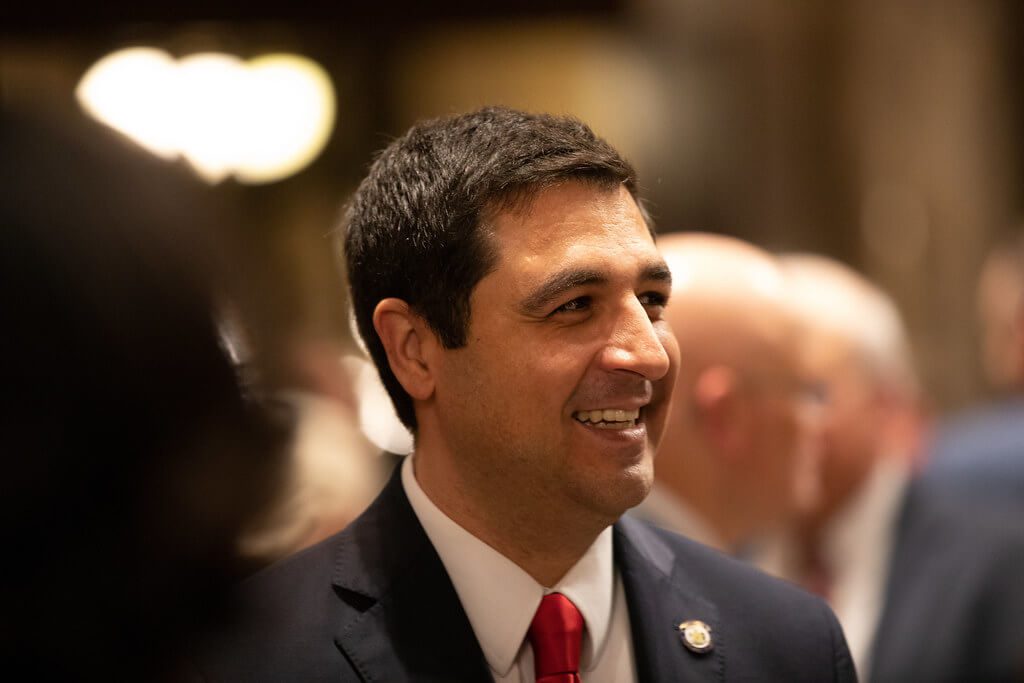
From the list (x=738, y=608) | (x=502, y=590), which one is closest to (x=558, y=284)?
(x=502, y=590)

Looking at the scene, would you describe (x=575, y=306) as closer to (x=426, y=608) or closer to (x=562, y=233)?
(x=562, y=233)

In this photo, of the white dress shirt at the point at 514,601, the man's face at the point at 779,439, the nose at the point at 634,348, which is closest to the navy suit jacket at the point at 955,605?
the man's face at the point at 779,439

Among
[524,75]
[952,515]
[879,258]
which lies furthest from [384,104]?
[952,515]

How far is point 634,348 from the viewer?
226 cm

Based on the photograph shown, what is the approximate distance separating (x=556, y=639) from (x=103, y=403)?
1264 millimetres

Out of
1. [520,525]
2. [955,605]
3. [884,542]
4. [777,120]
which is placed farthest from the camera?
[777,120]

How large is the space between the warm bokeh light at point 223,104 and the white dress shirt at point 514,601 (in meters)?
3.16

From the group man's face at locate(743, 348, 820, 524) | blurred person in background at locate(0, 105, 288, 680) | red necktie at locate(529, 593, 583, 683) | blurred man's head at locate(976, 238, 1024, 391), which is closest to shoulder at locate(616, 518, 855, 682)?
red necktie at locate(529, 593, 583, 683)

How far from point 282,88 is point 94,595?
6.27 meters

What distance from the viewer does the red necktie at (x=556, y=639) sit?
226cm

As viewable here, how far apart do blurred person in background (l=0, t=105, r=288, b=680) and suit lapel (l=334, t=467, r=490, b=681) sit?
92 centimetres

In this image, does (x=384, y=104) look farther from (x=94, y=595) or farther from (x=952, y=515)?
(x=94, y=595)

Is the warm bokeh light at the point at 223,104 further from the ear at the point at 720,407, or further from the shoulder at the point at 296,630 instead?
the shoulder at the point at 296,630

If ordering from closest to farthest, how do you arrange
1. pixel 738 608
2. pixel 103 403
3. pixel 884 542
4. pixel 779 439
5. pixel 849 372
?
1. pixel 103 403
2. pixel 738 608
3. pixel 779 439
4. pixel 884 542
5. pixel 849 372
